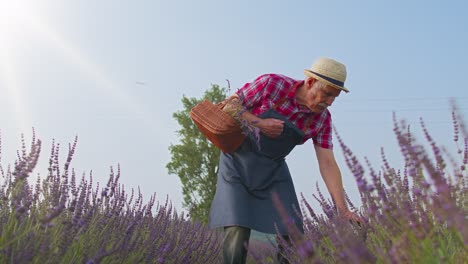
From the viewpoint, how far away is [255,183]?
379 cm

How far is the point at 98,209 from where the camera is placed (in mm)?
3398

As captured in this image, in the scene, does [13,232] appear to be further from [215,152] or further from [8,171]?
[215,152]

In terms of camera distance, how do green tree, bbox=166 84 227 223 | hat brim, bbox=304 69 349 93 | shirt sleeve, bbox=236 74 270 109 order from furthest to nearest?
green tree, bbox=166 84 227 223 < shirt sleeve, bbox=236 74 270 109 < hat brim, bbox=304 69 349 93

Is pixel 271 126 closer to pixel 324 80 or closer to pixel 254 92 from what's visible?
pixel 254 92

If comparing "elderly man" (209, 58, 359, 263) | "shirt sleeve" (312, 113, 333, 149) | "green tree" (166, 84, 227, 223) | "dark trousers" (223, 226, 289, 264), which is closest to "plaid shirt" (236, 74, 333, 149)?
"elderly man" (209, 58, 359, 263)

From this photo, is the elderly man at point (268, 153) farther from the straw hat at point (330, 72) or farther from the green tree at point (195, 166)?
the green tree at point (195, 166)

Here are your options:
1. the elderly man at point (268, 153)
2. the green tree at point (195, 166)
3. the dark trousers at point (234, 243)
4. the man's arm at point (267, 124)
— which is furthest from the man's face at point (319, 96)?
the green tree at point (195, 166)

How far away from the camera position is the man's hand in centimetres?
368

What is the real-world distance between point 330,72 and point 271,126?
1.56 ft

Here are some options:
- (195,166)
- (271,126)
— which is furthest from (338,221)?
(195,166)

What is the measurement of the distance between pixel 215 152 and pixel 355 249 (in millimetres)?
13783

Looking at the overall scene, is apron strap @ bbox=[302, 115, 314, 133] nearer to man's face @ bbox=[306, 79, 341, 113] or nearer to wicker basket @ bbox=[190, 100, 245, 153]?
man's face @ bbox=[306, 79, 341, 113]

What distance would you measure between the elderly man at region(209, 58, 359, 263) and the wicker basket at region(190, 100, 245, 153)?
8 cm

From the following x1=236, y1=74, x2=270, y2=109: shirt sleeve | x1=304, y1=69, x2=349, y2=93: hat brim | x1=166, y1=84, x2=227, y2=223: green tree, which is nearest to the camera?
x1=304, y1=69, x2=349, y2=93: hat brim
